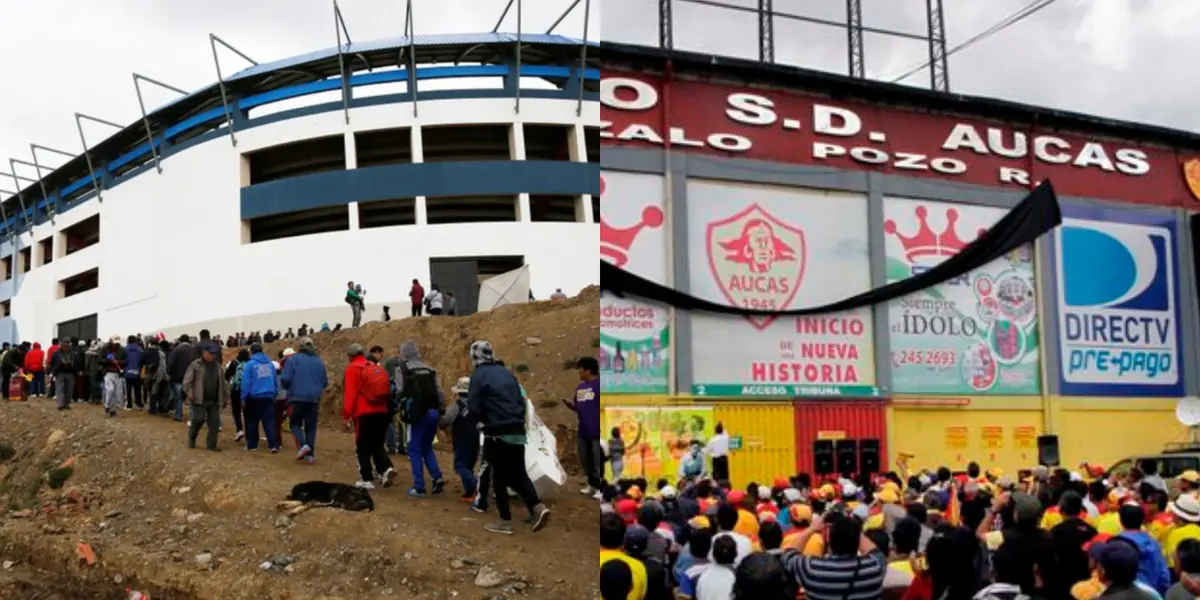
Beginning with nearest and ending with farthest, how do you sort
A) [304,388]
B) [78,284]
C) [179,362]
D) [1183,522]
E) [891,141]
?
[1183,522] < [304,388] < [179,362] < [891,141] < [78,284]

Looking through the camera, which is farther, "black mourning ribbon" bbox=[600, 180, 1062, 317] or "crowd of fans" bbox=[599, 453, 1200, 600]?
"black mourning ribbon" bbox=[600, 180, 1062, 317]

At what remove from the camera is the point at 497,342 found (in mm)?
19328

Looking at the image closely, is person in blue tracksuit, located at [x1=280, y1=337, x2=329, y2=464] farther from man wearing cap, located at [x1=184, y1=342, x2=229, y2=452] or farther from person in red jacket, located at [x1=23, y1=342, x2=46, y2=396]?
person in red jacket, located at [x1=23, y1=342, x2=46, y2=396]

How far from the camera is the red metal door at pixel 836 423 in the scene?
1638 centimetres

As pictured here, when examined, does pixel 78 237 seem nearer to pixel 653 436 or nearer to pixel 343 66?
pixel 343 66

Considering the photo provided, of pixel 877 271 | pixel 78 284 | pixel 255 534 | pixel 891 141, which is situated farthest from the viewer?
pixel 78 284

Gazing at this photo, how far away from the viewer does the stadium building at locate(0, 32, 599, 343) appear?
2978 cm

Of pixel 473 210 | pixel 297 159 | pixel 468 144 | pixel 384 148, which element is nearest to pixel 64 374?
pixel 473 210

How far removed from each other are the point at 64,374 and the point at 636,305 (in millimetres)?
8481

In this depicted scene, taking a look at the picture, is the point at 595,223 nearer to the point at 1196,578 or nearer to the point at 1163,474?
the point at 1163,474

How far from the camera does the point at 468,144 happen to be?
32375 mm

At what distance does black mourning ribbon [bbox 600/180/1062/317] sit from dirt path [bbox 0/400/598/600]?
5.01 metres

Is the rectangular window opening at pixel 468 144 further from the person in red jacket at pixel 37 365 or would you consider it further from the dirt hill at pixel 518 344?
the person in red jacket at pixel 37 365

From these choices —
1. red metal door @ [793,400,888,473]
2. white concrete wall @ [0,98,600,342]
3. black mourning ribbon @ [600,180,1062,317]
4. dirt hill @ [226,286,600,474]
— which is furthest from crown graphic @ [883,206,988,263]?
white concrete wall @ [0,98,600,342]
